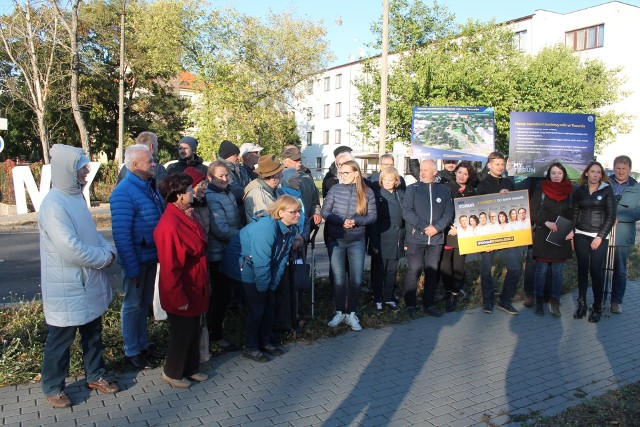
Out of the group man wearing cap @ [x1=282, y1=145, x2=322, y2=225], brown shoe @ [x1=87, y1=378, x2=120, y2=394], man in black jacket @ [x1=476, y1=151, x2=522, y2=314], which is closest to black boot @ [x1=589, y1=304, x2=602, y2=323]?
man in black jacket @ [x1=476, y1=151, x2=522, y2=314]

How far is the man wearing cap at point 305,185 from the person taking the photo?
6867 millimetres

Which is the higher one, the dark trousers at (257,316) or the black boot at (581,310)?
the dark trousers at (257,316)

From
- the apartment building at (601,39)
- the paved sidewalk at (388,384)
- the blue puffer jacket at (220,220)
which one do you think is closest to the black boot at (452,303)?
the paved sidewalk at (388,384)

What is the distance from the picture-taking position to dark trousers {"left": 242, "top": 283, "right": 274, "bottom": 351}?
5215 mm

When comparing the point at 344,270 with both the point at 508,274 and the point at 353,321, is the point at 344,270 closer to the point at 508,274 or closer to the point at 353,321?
the point at 353,321

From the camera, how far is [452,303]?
24.0 ft

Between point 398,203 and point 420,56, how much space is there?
19515 mm

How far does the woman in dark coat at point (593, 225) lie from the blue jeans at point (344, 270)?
2.87m

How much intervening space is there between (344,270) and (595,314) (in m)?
3.25

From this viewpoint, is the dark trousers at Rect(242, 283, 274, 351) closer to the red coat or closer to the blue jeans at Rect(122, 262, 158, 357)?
the red coat

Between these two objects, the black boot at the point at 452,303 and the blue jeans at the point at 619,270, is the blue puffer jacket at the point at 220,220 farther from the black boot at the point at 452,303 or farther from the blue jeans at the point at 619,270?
the blue jeans at the point at 619,270

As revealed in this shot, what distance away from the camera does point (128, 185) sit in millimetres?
4781

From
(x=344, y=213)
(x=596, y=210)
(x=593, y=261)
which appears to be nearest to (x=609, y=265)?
(x=593, y=261)

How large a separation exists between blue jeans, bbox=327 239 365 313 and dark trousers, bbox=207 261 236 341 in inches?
54.5
